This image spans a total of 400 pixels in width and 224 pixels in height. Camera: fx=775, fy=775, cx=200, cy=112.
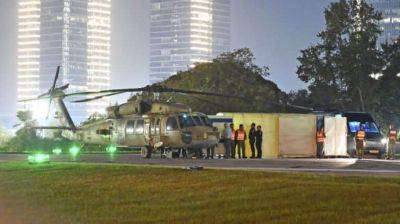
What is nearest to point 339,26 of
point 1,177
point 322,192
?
point 1,177

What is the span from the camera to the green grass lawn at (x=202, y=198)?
14727mm

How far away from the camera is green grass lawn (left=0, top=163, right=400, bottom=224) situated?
14.7 meters

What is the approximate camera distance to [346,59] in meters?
73.6

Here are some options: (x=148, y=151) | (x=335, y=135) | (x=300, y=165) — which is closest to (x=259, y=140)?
(x=148, y=151)

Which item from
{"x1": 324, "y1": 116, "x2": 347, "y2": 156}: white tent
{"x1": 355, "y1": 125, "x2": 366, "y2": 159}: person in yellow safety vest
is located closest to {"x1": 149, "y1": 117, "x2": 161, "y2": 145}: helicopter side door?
{"x1": 324, "y1": 116, "x2": 347, "y2": 156}: white tent

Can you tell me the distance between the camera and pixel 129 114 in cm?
3759

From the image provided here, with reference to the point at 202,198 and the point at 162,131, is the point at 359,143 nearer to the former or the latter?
the point at 162,131

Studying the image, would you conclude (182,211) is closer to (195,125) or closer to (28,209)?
(28,209)

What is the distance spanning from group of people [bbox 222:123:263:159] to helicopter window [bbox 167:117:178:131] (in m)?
2.65

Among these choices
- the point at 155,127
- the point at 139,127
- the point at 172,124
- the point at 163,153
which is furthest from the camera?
the point at 139,127

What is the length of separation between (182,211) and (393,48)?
→ 2553 inches

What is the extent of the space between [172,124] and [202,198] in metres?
18.1

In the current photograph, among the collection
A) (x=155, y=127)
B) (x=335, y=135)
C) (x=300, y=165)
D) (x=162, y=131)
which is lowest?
(x=300, y=165)

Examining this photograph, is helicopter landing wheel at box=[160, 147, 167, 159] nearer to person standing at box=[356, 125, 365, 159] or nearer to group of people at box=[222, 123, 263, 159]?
group of people at box=[222, 123, 263, 159]
